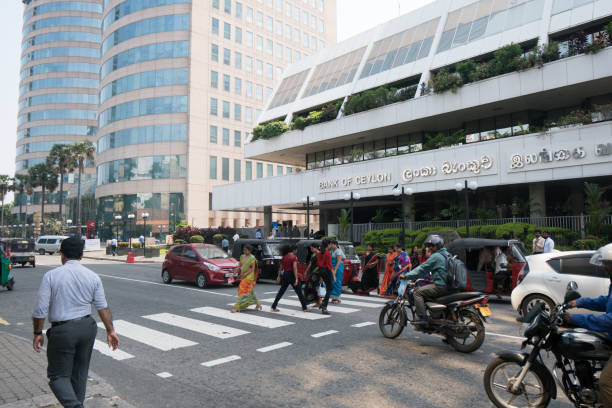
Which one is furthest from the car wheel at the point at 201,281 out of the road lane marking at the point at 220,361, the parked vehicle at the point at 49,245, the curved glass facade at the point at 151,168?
the curved glass facade at the point at 151,168

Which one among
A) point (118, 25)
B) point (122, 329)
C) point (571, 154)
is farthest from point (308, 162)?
point (118, 25)

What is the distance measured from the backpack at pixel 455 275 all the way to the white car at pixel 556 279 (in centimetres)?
272

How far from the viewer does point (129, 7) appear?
59.8 metres

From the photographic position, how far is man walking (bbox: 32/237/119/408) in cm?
379

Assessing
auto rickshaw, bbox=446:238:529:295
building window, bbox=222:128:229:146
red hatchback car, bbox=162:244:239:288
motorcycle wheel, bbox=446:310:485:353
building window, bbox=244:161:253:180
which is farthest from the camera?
building window, bbox=244:161:253:180

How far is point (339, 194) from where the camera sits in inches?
1218

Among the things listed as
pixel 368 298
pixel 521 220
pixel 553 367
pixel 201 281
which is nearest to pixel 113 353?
pixel 553 367

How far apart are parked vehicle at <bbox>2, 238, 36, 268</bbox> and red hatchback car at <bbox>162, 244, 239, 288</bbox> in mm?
14105

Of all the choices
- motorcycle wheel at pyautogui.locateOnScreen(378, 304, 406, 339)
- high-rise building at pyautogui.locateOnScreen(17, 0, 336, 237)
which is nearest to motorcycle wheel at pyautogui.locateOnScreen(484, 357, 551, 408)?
motorcycle wheel at pyautogui.locateOnScreen(378, 304, 406, 339)

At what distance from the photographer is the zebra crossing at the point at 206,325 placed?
23.9 feet

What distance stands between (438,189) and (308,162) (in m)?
15.9

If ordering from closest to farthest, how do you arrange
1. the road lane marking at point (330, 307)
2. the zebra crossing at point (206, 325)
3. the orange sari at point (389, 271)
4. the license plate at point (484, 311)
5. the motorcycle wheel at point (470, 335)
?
the motorcycle wheel at point (470, 335)
the license plate at point (484, 311)
the zebra crossing at point (206, 325)
the road lane marking at point (330, 307)
the orange sari at point (389, 271)

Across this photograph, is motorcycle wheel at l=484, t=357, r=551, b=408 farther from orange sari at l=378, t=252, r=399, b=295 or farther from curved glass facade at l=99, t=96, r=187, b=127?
curved glass facade at l=99, t=96, r=187, b=127

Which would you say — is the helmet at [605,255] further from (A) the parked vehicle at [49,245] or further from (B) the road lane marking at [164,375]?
(A) the parked vehicle at [49,245]
